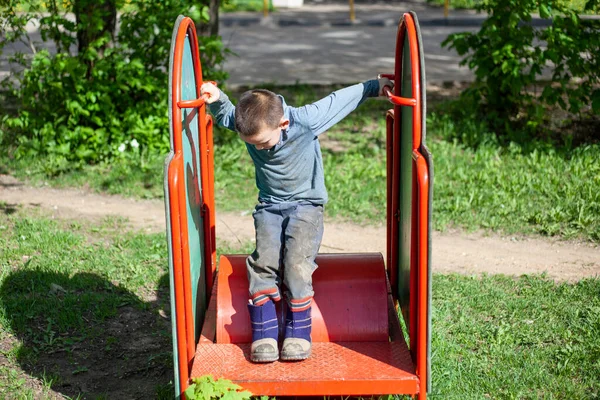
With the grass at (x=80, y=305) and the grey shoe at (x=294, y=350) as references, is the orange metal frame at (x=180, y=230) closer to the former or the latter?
the grey shoe at (x=294, y=350)

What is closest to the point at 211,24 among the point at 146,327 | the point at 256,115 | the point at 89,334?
the point at 146,327

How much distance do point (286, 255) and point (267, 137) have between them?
0.53 meters

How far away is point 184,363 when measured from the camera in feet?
10.6

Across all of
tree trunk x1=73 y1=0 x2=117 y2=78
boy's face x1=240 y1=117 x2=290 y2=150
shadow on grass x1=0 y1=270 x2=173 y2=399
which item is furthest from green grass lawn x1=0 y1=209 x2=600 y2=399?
tree trunk x1=73 y1=0 x2=117 y2=78

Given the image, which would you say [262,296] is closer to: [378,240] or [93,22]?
[378,240]

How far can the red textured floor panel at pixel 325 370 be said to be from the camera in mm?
3197

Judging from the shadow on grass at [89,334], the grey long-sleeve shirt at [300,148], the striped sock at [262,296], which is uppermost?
the grey long-sleeve shirt at [300,148]

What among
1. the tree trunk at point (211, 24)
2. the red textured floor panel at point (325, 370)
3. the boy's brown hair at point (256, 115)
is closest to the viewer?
the red textured floor panel at point (325, 370)

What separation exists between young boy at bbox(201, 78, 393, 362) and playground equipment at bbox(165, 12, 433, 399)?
11 cm

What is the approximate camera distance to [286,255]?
137 inches

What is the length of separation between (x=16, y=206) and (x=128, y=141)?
4.60 ft

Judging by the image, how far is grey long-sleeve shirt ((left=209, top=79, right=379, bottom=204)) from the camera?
→ 346cm

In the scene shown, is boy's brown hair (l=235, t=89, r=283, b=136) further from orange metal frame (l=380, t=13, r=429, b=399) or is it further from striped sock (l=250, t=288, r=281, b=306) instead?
striped sock (l=250, t=288, r=281, b=306)

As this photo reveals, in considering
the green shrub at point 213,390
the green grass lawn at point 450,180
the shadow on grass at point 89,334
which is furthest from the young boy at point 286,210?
the green grass lawn at point 450,180
